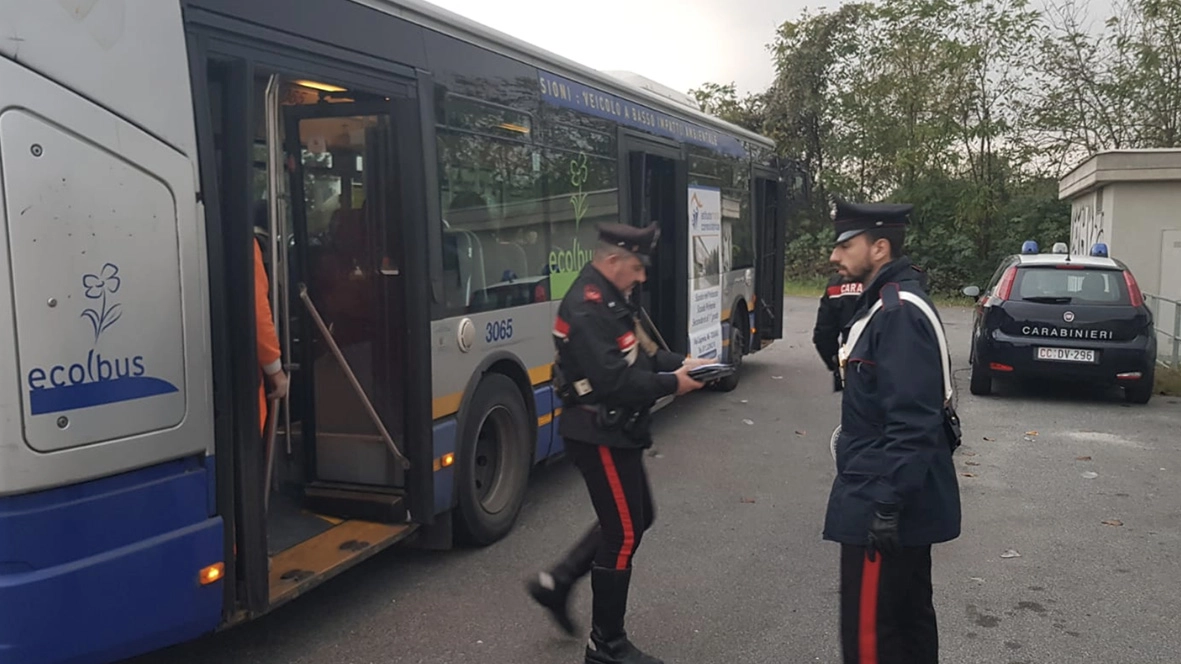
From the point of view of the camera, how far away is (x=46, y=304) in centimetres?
294

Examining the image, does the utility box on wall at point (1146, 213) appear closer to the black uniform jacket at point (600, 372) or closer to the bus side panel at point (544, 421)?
the bus side panel at point (544, 421)

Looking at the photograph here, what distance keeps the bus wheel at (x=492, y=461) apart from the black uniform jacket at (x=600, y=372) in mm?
1590

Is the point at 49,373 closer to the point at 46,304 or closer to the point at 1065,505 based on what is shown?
the point at 46,304

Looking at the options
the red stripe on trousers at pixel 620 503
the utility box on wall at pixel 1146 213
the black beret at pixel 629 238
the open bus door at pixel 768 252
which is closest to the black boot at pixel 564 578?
the red stripe on trousers at pixel 620 503

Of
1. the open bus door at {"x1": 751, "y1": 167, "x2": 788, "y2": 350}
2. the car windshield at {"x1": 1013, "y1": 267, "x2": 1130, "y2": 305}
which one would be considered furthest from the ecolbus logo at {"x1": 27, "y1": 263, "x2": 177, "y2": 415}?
the open bus door at {"x1": 751, "y1": 167, "x2": 788, "y2": 350}

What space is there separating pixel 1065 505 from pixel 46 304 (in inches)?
253

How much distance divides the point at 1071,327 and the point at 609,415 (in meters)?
7.99

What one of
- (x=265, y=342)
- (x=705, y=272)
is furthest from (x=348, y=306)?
(x=705, y=272)

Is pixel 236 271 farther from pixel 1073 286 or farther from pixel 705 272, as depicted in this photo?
pixel 1073 286

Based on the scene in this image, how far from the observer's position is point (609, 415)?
384 cm

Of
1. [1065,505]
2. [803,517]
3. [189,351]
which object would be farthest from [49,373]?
[1065,505]

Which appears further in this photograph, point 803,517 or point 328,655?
point 803,517

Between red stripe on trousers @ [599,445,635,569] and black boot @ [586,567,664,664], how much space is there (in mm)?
67

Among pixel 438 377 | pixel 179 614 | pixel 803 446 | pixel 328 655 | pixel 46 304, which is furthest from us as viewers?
pixel 803 446
